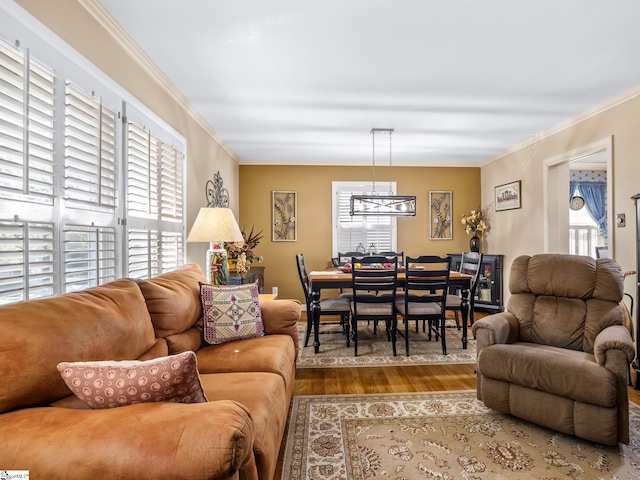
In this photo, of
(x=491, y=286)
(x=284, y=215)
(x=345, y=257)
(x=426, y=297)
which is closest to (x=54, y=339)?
(x=426, y=297)

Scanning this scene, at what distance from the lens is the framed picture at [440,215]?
6.17m

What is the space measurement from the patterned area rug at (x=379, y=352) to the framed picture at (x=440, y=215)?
2126 millimetres

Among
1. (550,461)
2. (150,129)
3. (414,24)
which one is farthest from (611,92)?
(150,129)

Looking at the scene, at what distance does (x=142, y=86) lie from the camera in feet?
Result: 8.90

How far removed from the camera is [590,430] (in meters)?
2.04

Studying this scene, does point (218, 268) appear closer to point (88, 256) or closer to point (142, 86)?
point (88, 256)

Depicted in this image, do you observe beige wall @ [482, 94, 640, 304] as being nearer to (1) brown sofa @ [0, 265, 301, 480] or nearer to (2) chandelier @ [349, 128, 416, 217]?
(2) chandelier @ [349, 128, 416, 217]

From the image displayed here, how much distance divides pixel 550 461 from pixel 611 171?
297 cm

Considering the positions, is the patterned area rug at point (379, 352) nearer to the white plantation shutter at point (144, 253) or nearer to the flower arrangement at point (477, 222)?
the white plantation shutter at point (144, 253)

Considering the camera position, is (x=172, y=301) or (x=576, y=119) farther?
(x=576, y=119)

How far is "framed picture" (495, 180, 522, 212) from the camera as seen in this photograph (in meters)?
5.14

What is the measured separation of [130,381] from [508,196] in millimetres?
5653

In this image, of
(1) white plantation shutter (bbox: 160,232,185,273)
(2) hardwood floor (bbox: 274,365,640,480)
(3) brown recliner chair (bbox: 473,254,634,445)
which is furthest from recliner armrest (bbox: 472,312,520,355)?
(1) white plantation shutter (bbox: 160,232,185,273)

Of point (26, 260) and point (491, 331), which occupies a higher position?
point (26, 260)
